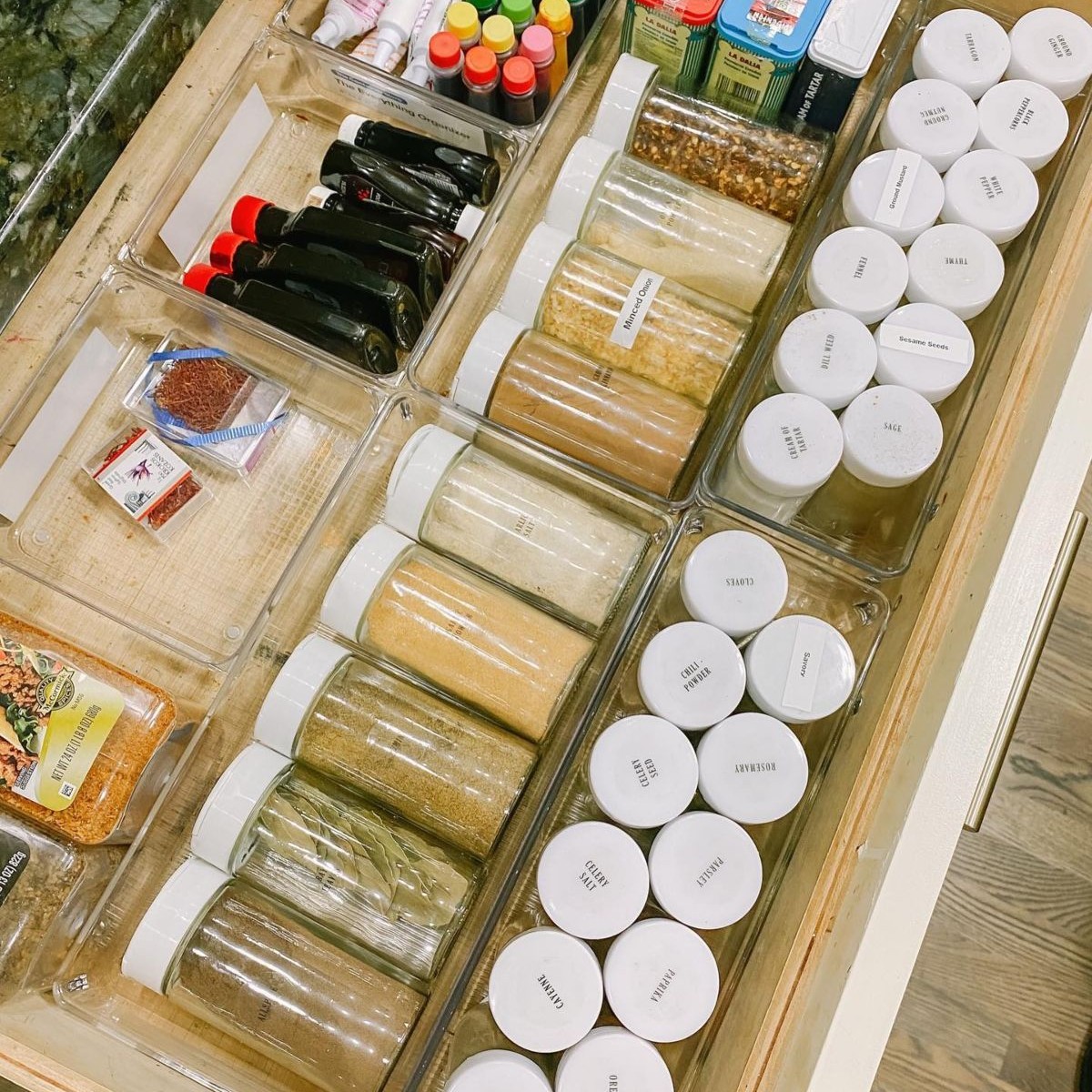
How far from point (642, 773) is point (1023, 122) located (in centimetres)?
71

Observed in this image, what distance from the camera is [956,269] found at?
85cm

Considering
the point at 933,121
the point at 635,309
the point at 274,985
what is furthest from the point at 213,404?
the point at 933,121

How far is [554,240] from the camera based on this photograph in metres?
0.91

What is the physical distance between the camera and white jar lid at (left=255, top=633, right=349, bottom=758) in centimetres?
82

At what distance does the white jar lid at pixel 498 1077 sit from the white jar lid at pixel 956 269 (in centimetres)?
73

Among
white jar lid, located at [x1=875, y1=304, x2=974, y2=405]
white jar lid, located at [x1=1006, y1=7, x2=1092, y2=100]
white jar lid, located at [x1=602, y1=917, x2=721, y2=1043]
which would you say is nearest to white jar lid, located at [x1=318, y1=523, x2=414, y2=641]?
white jar lid, located at [x1=602, y1=917, x2=721, y2=1043]

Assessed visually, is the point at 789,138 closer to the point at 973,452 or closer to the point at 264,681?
the point at 973,452

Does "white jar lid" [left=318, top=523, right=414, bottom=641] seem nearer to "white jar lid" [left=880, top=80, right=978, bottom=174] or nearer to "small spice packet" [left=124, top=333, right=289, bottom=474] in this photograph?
"small spice packet" [left=124, top=333, right=289, bottom=474]

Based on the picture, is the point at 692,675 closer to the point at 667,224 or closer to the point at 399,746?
the point at 399,746

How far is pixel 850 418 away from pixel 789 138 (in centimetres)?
35

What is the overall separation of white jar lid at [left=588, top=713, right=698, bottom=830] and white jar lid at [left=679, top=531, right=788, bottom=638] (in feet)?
0.34

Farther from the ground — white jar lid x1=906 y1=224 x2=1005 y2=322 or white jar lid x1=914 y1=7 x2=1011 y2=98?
white jar lid x1=914 y1=7 x2=1011 y2=98

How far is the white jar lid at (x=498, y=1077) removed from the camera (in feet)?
2.25

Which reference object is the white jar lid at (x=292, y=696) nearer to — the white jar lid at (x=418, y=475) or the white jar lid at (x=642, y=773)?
the white jar lid at (x=418, y=475)
